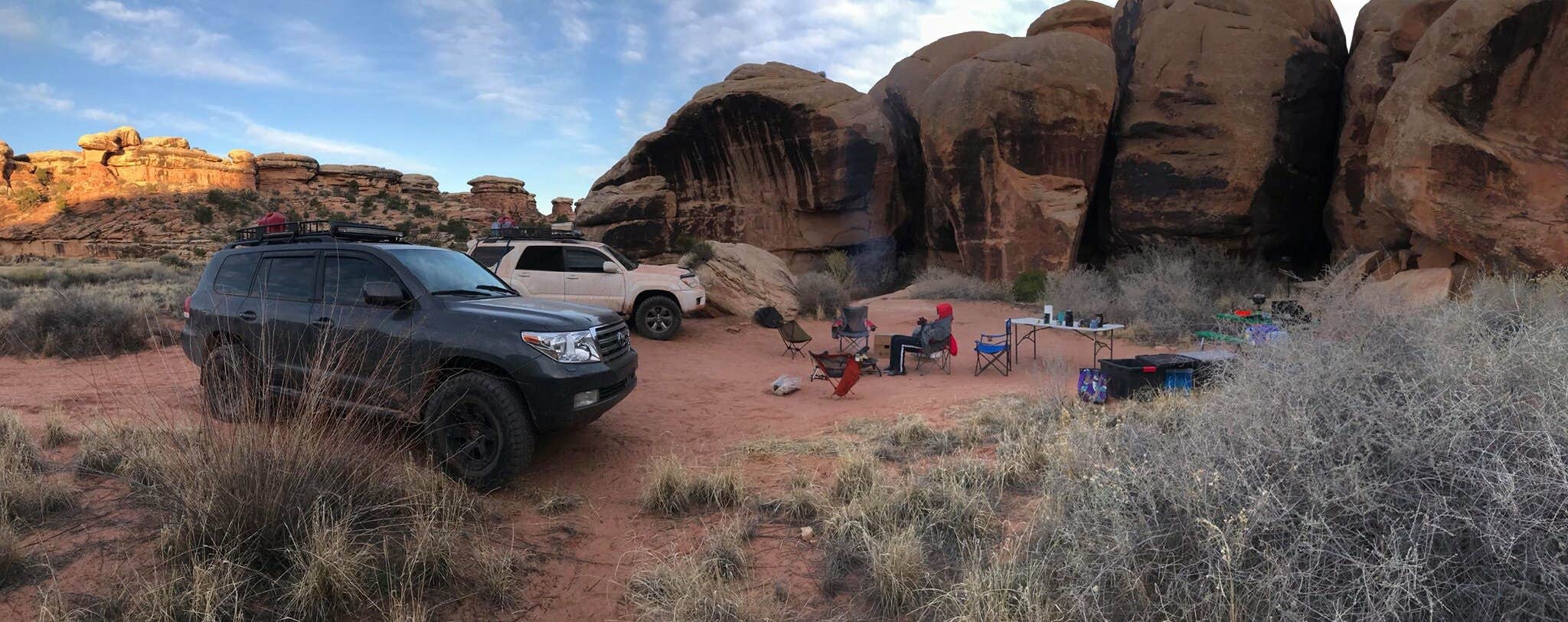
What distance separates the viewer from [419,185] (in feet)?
169

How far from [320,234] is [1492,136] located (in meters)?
17.8

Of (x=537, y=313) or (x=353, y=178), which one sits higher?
(x=353, y=178)

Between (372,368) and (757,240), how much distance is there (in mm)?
21895

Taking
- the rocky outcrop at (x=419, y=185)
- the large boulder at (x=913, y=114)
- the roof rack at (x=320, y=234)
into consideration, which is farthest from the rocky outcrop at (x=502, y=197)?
the roof rack at (x=320, y=234)

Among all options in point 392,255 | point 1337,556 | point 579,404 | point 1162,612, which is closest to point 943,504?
point 1162,612

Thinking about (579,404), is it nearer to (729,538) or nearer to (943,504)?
(729,538)

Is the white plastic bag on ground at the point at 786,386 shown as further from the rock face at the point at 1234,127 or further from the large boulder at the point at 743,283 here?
the rock face at the point at 1234,127

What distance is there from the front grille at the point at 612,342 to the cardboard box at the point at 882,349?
604 cm

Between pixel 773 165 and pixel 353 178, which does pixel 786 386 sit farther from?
pixel 353 178

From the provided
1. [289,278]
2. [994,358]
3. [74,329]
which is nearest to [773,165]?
[994,358]

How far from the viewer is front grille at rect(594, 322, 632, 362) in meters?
5.71

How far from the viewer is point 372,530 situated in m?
3.62

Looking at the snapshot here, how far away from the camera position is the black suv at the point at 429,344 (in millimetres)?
4867

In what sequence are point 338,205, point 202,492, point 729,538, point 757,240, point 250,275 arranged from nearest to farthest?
point 202,492, point 729,538, point 250,275, point 757,240, point 338,205
